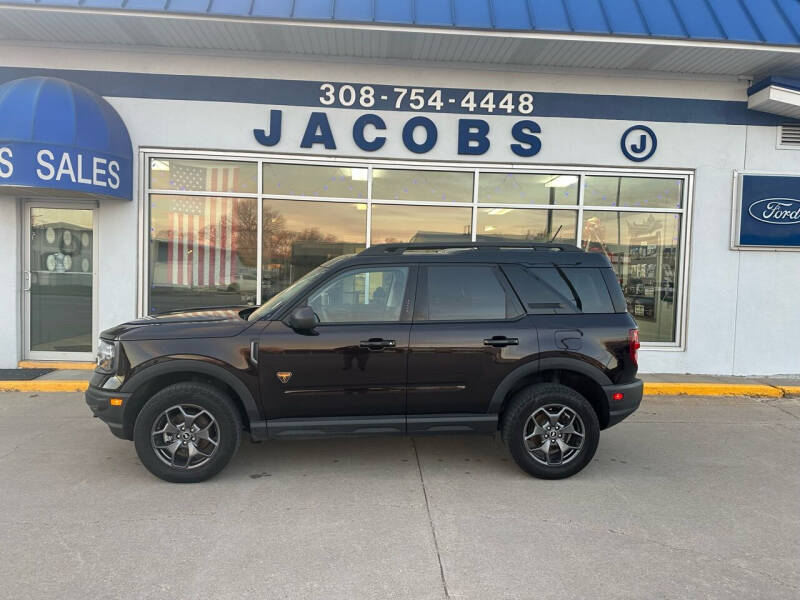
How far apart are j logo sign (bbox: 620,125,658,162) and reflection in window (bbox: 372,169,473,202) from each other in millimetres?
2483

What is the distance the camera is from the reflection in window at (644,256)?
8719 millimetres

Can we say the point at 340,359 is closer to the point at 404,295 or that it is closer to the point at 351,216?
the point at 404,295

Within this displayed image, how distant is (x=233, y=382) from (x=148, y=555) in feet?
4.41

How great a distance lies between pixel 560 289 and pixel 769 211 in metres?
5.90

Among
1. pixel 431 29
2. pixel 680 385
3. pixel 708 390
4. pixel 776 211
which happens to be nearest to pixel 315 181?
pixel 431 29

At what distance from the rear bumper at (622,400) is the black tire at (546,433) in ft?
0.71

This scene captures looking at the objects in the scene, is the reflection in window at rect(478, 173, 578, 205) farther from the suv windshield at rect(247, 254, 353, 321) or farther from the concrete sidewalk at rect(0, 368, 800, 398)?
the suv windshield at rect(247, 254, 353, 321)

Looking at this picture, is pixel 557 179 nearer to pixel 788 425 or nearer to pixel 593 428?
pixel 788 425

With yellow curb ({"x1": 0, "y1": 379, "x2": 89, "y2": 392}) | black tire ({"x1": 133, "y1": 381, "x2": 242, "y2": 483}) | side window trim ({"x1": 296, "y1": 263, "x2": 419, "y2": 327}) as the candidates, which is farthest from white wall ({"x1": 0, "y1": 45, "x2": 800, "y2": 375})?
black tire ({"x1": 133, "y1": 381, "x2": 242, "y2": 483})

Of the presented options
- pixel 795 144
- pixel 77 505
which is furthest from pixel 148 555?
pixel 795 144

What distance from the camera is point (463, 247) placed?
4.76 meters

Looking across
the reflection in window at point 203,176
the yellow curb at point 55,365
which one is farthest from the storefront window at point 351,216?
the yellow curb at point 55,365

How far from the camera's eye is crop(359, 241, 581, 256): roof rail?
183 inches

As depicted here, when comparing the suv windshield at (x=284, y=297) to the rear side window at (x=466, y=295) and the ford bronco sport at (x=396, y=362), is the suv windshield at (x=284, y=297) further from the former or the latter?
the rear side window at (x=466, y=295)
